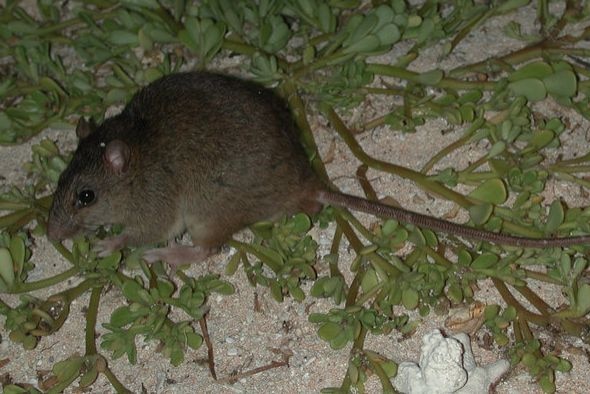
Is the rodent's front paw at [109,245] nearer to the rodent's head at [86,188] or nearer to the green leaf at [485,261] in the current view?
the rodent's head at [86,188]

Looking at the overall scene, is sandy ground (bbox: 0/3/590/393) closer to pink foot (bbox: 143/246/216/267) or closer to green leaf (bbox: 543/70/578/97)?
pink foot (bbox: 143/246/216/267)

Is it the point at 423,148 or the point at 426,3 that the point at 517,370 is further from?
the point at 426,3

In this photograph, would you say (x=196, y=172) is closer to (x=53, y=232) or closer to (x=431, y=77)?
(x=53, y=232)

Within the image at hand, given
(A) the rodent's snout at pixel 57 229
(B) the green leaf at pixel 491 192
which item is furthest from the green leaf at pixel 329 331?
(A) the rodent's snout at pixel 57 229

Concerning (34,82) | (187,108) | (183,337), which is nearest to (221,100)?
(187,108)

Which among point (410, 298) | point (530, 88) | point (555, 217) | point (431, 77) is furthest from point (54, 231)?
point (530, 88)

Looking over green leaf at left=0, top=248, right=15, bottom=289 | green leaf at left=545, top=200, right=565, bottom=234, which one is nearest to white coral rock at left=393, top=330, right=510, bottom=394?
green leaf at left=545, top=200, right=565, bottom=234
